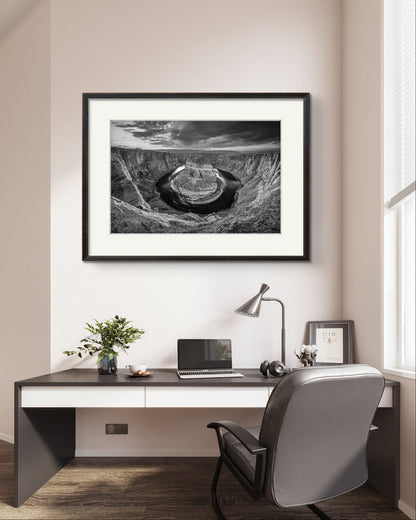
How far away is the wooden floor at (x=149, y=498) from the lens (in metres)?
2.14

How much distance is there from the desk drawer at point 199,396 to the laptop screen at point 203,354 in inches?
12.7

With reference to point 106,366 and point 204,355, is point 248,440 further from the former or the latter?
point 106,366

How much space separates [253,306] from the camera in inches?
105

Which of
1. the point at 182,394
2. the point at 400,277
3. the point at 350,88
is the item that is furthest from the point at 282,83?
the point at 182,394

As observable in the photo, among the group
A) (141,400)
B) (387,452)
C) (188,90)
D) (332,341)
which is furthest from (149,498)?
(188,90)

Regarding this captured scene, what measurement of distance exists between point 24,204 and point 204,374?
5.82ft

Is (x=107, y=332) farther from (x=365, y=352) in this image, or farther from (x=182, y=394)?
(x=365, y=352)

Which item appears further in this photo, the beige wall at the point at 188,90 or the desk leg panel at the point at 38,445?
the beige wall at the point at 188,90

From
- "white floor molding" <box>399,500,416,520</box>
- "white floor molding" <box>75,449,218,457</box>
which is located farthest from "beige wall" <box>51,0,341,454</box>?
"white floor molding" <box>399,500,416,520</box>

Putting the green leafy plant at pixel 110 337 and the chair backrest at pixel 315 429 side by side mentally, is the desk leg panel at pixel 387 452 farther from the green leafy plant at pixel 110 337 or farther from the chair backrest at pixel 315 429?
the green leafy plant at pixel 110 337

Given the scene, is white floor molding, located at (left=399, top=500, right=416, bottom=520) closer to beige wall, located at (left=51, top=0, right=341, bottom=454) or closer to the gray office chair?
the gray office chair

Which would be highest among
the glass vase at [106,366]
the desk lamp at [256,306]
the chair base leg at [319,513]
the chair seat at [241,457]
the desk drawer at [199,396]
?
the desk lamp at [256,306]

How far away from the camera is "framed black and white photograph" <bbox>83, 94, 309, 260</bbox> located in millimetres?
2906

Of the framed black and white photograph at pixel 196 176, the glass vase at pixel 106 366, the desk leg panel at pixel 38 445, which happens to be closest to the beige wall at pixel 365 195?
the framed black and white photograph at pixel 196 176
